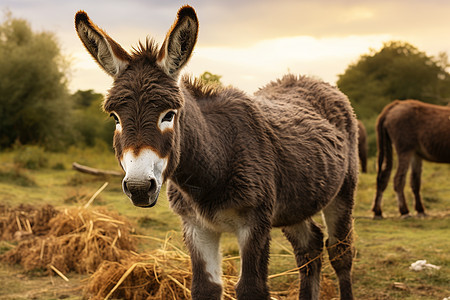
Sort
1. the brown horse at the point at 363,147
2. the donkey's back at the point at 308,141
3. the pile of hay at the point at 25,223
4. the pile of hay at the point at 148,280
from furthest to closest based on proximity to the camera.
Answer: the brown horse at the point at 363,147 < the pile of hay at the point at 25,223 < the pile of hay at the point at 148,280 < the donkey's back at the point at 308,141

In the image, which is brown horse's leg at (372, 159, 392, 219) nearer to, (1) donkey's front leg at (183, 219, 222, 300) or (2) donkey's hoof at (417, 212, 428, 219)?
(2) donkey's hoof at (417, 212, 428, 219)

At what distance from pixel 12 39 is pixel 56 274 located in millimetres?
27344

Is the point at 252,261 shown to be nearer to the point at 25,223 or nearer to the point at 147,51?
the point at 147,51

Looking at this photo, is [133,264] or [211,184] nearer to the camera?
[211,184]

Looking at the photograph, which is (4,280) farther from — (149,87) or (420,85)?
(420,85)

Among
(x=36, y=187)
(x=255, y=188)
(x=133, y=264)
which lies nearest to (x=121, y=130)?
(x=255, y=188)

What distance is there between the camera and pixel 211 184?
10.5 feet

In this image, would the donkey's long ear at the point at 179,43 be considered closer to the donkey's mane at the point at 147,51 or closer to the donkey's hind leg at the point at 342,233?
the donkey's mane at the point at 147,51

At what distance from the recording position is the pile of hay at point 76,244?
6.24 m

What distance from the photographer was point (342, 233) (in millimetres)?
4660

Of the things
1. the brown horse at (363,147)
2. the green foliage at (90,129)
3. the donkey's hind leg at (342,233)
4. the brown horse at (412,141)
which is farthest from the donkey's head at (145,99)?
the green foliage at (90,129)

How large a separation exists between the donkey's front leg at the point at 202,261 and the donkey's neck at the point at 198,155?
422 millimetres

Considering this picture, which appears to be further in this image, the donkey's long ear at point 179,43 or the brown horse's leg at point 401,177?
the brown horse's leg at point 401,177

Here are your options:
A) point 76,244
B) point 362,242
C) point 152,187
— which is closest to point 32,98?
point 76,244
